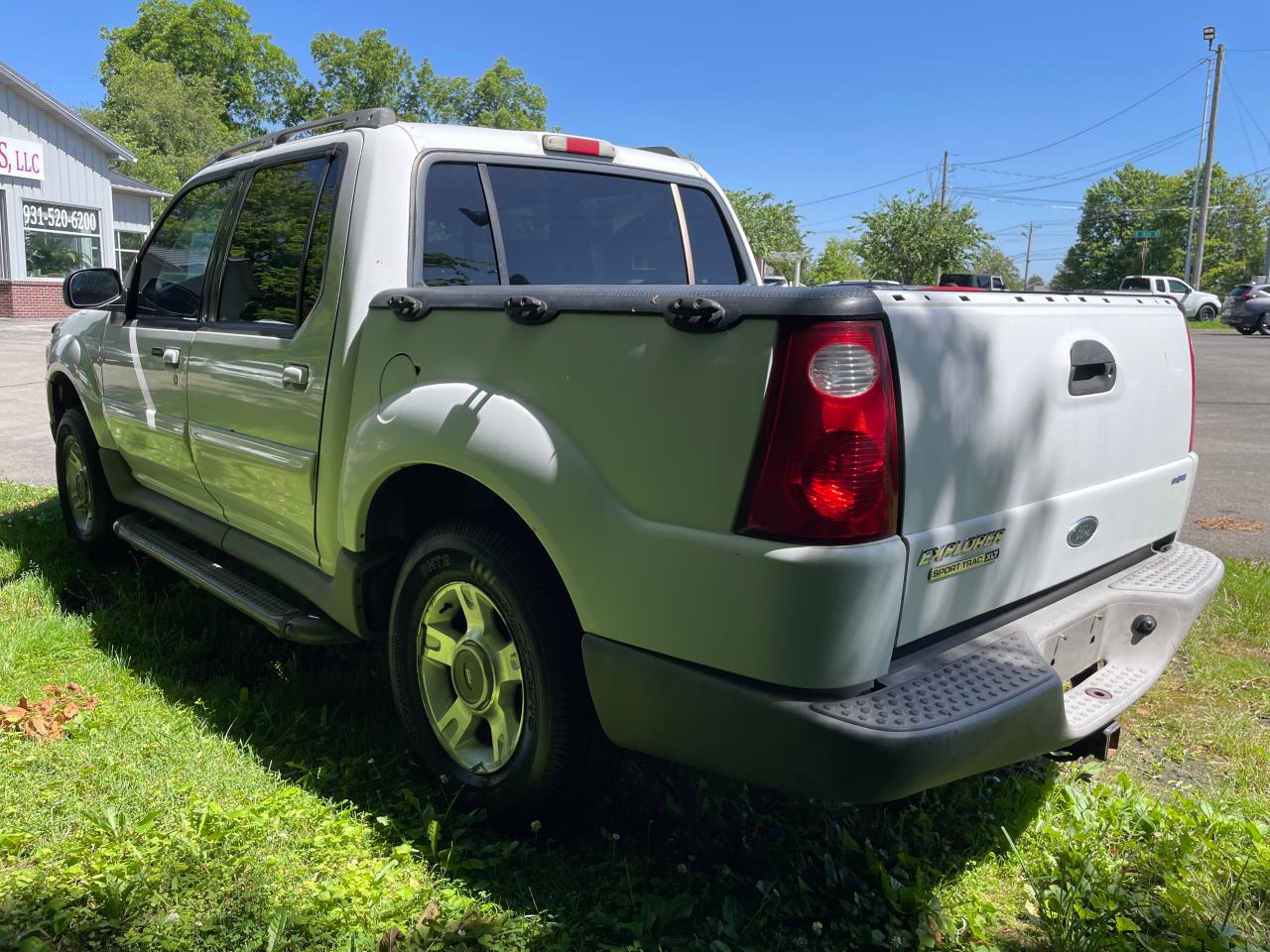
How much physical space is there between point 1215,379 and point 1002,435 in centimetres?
1625

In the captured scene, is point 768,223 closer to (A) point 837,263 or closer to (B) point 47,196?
(A) point 837,263

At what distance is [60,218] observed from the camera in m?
28.5

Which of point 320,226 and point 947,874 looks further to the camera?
point 320,226

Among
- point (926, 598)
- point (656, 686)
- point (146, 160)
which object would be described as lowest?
point (656, 686)

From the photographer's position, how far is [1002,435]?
2.30 meters

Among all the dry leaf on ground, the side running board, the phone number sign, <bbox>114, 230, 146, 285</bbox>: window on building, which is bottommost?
the dry leaf on ground

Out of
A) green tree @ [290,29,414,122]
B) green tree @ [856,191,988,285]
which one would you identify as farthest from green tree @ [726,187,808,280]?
green tree @ [290,29,414,122]

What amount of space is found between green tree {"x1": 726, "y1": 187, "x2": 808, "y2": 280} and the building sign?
3330 cm

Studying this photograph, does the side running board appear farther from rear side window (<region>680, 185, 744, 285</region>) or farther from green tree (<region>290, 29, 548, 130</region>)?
green tree (<region>290, 29, 548, 130</region>)

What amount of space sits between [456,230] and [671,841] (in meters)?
2.04

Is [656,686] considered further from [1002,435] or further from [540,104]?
[540,104]

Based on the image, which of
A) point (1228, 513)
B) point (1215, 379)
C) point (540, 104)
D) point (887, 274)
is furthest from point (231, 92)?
point (1228, 513)

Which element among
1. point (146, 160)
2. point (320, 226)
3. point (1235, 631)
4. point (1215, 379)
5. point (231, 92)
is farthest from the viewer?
point (231, 92)

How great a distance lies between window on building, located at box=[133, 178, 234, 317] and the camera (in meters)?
4.20
